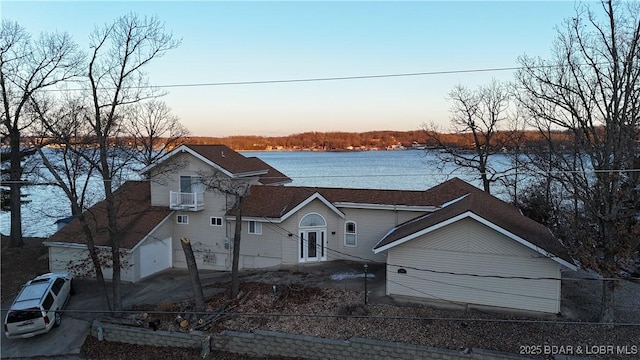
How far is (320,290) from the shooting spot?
672 inches

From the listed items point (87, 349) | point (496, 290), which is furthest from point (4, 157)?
point (496, 290)

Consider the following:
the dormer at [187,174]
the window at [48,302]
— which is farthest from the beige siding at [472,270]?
the window at [48,302]

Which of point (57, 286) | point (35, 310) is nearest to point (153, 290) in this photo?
point (57, 286)

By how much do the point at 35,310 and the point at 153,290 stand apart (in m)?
4.95

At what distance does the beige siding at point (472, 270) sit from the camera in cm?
1528

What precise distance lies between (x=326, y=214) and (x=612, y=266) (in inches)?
469

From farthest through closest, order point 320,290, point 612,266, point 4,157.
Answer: point 4,157 → point 320,290 → point 612,266

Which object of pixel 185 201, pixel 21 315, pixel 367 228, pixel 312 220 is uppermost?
pixel 185 201

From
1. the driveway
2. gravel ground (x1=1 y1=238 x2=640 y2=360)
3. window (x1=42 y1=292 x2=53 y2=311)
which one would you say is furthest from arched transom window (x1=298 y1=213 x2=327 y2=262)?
window (x1=42 y1=292 x2=53 y2=311)

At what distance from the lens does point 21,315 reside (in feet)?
47.0

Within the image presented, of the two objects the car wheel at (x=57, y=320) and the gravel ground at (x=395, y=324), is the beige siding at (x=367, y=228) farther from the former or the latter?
the car wheel at (x=57, y=320)

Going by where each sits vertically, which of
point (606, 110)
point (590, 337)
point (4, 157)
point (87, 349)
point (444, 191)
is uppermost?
point (606, 110)

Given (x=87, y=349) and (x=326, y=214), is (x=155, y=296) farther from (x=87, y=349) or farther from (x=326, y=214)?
(x=326, y=214)

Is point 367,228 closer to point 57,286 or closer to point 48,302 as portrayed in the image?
point 57,286
